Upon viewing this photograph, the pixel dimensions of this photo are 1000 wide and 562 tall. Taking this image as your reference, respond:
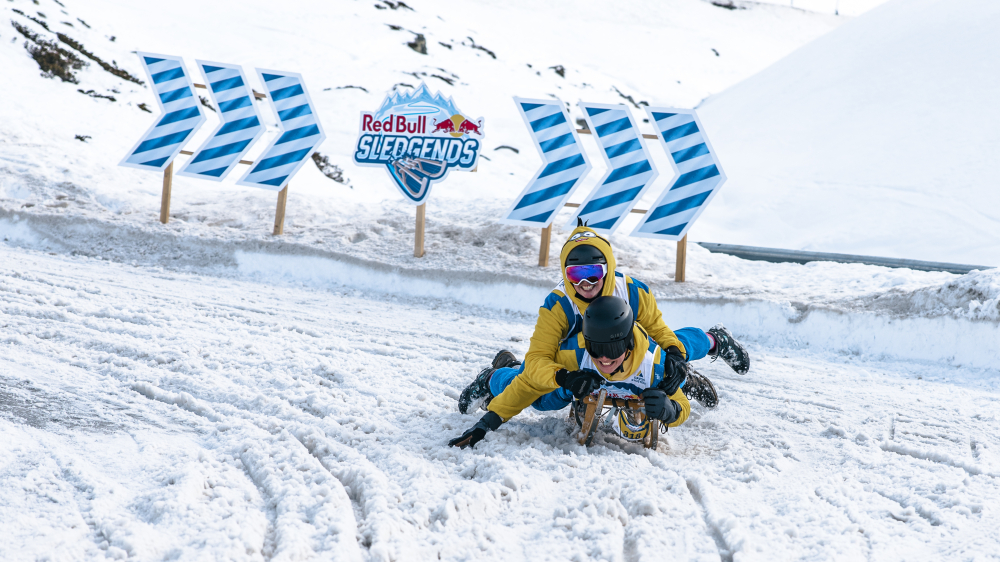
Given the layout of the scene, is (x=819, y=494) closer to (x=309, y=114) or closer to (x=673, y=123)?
(x=673, y=123)

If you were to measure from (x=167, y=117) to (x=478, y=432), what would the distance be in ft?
25.1

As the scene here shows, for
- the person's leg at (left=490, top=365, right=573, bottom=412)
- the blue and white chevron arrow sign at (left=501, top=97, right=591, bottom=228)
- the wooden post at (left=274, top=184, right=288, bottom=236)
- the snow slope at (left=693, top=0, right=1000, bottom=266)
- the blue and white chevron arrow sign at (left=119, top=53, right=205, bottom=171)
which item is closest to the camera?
the person's leg at (left=490, top=365, right=573, bottom=412)

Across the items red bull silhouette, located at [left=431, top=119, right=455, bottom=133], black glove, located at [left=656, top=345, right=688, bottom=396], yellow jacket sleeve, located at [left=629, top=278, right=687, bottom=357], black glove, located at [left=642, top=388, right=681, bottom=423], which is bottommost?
black glove, located at [left=642, top=388, right=681, bottom=423]

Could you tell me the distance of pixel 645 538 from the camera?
285cm

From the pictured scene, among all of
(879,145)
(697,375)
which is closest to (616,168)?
(697,375)

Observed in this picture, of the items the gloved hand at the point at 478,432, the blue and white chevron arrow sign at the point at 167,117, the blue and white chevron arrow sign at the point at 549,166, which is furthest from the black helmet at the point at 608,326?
the blue and white chevron arrow sign at the point at 167,117

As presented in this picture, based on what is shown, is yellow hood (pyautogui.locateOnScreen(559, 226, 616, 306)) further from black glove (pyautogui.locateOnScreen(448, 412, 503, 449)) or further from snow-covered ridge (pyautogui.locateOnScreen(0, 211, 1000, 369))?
snow-covered ridge (pyautogui.locateOnScreen(0, 211, 1000, 369))

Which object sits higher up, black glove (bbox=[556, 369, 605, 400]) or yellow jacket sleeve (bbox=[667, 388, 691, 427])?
black glove (bbox=[556, 369, 605, 400])

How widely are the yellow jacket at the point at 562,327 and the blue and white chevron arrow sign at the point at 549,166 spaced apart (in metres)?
4.19

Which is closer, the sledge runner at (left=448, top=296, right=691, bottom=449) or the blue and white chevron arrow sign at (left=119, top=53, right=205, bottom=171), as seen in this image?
the sledge runner at (left=448, top=296, right=691, bottom=449)

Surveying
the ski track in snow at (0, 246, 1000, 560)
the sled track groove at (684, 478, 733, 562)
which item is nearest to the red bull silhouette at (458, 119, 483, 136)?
the ski track in snow at (0, 246, 1000, 560)

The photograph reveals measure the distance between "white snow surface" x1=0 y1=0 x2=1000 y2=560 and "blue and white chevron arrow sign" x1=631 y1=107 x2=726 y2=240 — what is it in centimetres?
62

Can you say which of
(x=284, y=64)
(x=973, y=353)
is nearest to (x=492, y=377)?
(x=973, y=353)

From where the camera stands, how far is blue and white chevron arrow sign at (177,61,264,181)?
29.9 feet
